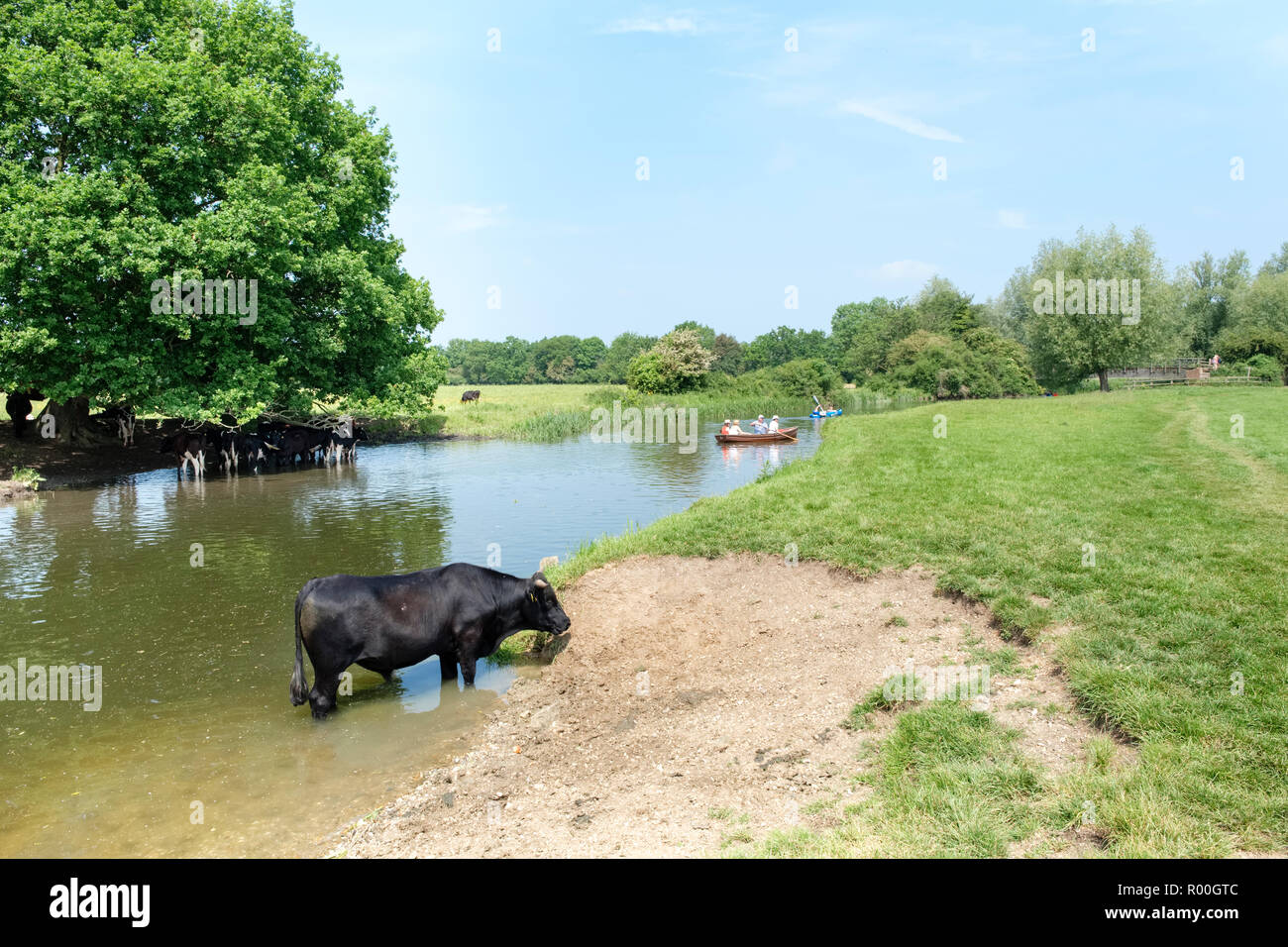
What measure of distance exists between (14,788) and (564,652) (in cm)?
566

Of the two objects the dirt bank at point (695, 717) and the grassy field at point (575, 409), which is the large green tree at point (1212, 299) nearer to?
the grassy field at point (575, 409)

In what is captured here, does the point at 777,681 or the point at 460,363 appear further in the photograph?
the point at 460,363

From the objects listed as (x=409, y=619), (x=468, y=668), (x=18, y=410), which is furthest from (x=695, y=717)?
(x=18, y=410)

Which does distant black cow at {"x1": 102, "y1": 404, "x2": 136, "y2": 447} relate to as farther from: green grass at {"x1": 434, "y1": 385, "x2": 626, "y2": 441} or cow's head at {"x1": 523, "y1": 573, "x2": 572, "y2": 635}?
cow's head at {"x1": 523, "y1": 573, "x2": 572, "y2": 635}

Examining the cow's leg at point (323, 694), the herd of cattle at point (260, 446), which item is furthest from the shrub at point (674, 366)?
the cow's leg at point (323, 694)

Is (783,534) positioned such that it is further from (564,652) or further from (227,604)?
(227,604)

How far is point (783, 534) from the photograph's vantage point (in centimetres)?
1302

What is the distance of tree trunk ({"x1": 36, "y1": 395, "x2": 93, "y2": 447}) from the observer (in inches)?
1172

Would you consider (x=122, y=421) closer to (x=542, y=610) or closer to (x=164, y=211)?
(x=164, y=211)

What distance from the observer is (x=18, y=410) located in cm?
2848

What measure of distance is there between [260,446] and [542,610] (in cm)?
2625

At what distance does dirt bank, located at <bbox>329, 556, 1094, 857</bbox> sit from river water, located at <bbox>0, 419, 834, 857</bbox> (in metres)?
0.76

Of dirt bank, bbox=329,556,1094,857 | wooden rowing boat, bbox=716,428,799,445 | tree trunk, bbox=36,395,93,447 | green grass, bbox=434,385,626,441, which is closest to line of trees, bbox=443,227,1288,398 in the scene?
green grass, bbox=434,385,626,441
